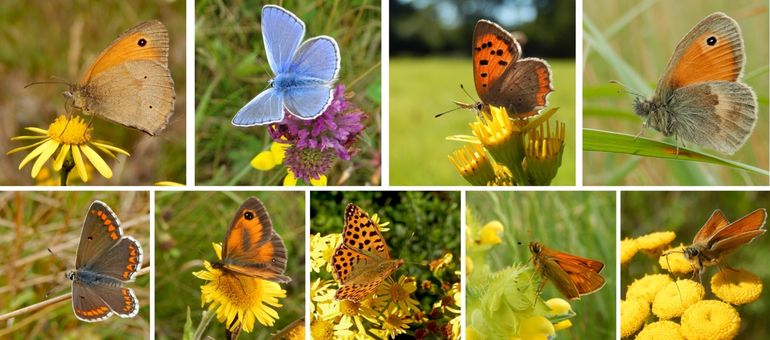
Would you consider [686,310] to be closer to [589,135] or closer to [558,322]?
[558,322]

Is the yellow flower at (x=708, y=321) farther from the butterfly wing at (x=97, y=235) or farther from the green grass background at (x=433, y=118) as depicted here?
the butterfly wing at (x=97, y=235)

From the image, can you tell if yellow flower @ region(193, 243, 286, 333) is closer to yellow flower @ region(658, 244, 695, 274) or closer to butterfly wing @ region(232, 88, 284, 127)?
butterfly wing @ region(232, 88, 284, 127)

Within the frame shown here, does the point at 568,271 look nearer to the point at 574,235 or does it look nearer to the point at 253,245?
the point at 574,235

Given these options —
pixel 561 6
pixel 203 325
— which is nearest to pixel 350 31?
pixel 561 6

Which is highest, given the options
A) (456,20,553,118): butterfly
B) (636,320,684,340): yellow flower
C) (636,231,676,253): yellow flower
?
(456,20,553,118): butterfly

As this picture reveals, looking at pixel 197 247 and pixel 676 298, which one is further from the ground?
pixel 197 247

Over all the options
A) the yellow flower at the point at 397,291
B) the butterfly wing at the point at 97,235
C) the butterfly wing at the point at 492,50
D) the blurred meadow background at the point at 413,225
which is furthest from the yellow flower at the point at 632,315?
the butterfly wing at the point at 97,235

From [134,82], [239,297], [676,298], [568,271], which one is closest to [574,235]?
[568,271]

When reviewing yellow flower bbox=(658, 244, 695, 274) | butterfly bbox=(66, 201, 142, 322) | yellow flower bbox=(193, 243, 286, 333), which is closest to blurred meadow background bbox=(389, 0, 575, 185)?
yellow flower bbox=(658, 244, 695, 274)
